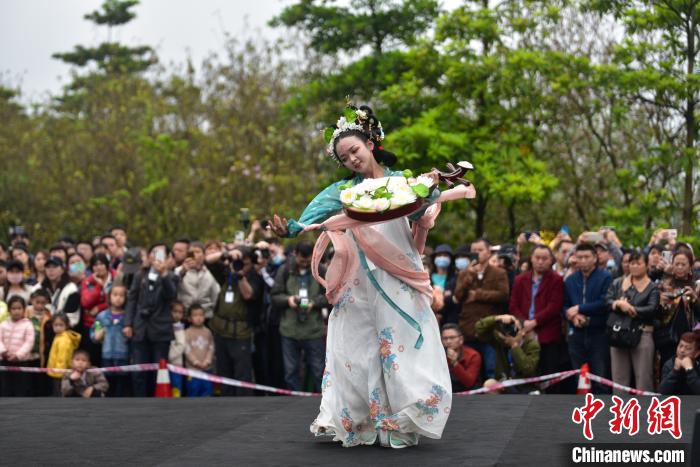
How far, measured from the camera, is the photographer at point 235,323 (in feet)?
37.4

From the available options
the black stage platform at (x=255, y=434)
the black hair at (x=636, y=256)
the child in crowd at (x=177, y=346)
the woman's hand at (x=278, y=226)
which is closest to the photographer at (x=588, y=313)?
the black hair at (x=636, y=256)

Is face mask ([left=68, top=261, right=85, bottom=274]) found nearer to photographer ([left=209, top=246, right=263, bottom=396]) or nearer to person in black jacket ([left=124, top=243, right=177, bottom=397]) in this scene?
person in black jacket ([left=124, top=243, right=177, bottom=397])

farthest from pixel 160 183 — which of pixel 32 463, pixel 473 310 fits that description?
pixel 32 463

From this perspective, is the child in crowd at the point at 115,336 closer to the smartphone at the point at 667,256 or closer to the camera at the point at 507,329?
the camera at the point at 507,329

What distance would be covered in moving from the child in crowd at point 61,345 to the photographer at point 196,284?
108 cm

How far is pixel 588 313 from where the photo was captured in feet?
33.4

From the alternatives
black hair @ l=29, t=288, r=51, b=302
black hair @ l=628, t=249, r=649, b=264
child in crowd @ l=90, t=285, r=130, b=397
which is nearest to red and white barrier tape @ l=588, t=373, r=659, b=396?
black hair @ l=628, t=249, r=649, b=264

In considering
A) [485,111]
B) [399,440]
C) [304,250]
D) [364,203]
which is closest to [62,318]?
[304,250]

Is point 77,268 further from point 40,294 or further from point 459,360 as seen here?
point 459,360

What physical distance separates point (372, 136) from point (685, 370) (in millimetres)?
3778

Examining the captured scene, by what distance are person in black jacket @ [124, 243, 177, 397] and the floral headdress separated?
16.2 ft

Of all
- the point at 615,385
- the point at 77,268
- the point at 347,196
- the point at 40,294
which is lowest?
the point at 615,385

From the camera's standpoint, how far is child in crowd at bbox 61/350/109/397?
11.1 m

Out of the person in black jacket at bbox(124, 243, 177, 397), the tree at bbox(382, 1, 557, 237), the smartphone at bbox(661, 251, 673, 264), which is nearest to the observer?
the smartphone at bbox(661, 251, 673, 264)
